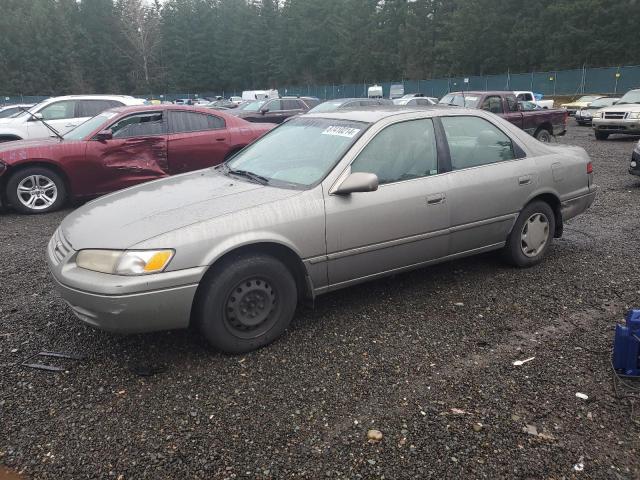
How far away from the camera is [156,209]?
11.6 feet

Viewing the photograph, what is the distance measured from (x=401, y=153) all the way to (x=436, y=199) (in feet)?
1.52

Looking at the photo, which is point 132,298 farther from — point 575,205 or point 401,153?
point 575,205

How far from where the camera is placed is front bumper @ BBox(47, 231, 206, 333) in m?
3.01

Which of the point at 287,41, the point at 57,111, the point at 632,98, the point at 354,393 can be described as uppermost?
the point at 287,41

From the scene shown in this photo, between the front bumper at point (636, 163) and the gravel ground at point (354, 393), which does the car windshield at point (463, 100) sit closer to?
the front bumper at point (636, 163)

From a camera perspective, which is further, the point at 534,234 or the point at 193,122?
the point at 193,122

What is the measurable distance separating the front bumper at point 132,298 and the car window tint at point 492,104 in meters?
11.4

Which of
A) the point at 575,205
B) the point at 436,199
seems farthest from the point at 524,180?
the point at 436,199

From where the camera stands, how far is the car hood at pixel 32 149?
7387 millimetres

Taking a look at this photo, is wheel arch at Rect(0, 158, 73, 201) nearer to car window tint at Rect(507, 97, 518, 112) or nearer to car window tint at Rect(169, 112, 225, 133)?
car window tint at Rect(169, 112, 225, 133)

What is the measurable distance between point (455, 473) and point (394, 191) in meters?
2.12

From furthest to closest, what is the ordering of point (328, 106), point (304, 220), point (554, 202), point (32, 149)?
point (328, 106) < point (32, 149) < point (554, 202) < point (304, 220)

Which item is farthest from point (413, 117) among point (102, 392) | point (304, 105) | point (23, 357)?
point (304, 105)

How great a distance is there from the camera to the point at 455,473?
240 centimetres
